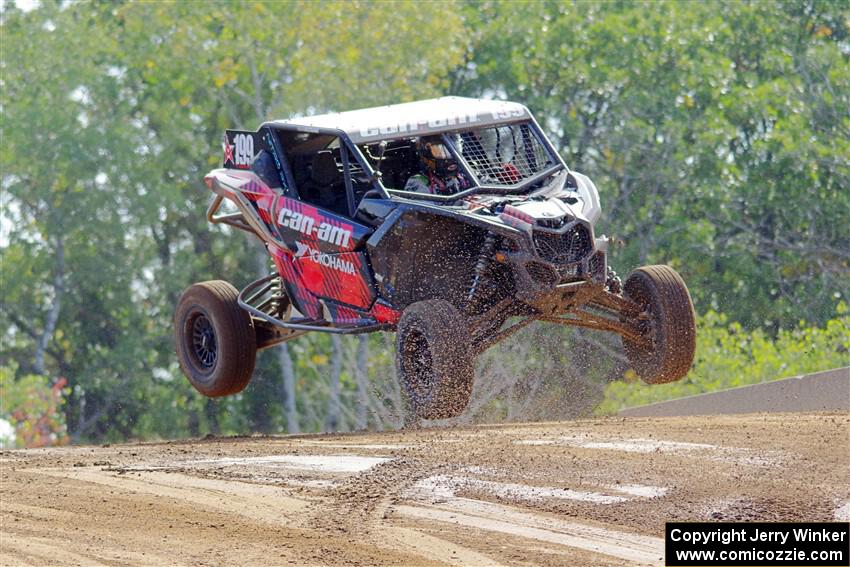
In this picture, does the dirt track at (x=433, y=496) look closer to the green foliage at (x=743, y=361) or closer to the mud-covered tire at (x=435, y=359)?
the mud-covered tire at (x=435, y=359)

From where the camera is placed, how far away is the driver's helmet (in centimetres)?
1256

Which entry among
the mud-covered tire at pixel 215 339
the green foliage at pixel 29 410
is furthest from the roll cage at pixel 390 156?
the green foliage at pixel 29 410

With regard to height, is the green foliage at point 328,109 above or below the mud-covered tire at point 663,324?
above

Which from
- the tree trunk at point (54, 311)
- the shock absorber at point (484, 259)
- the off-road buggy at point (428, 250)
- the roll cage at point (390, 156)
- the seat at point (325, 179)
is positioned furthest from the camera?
the tree trunk at point (54, 311)

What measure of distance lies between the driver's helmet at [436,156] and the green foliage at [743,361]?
8.56m

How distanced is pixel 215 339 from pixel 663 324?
13.1ft

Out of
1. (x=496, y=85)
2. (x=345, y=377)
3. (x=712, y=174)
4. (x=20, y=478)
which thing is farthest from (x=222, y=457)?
(x=496, y=85)

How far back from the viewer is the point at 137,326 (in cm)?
3650

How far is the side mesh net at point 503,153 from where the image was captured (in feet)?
41.3

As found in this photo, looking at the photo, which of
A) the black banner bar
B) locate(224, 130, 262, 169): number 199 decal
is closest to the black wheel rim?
locate(224, 130, 262, 169): number 199 decal

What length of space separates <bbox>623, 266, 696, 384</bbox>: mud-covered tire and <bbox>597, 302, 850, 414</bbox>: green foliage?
8011 millimetres

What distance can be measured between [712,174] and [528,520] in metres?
23.5

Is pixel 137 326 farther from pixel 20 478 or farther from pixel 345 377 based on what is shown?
pixel 20 478

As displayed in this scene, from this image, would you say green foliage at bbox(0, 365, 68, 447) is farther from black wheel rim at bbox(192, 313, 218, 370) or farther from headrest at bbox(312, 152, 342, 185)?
headrest at bbox(312, 152, 342, 185)
